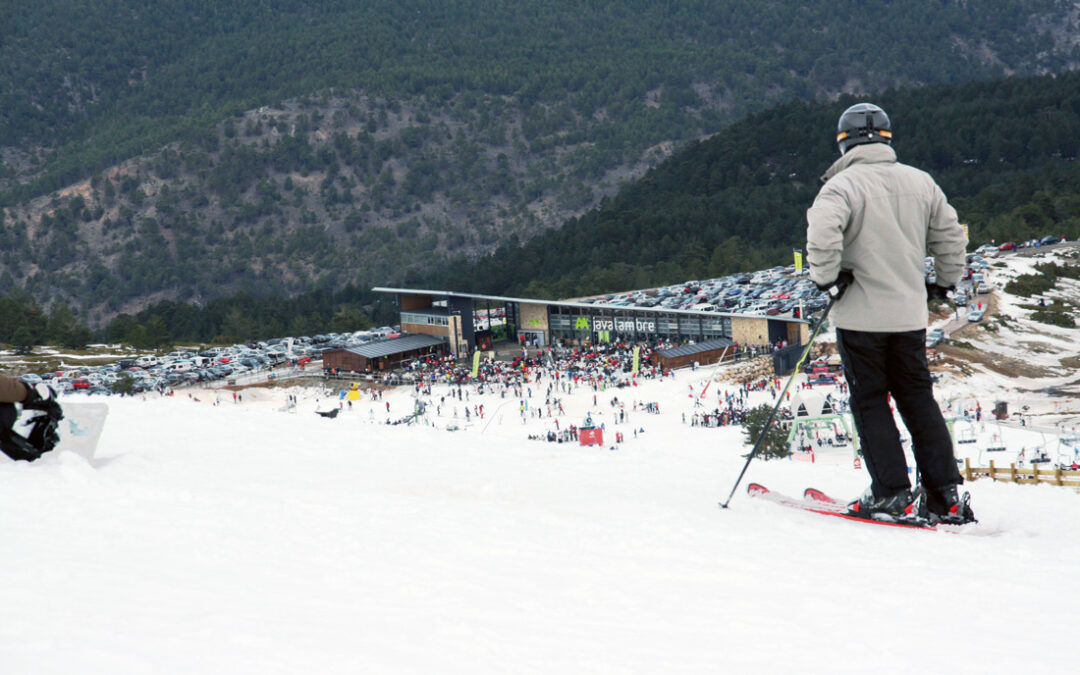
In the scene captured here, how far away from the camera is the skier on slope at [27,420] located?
6523mm

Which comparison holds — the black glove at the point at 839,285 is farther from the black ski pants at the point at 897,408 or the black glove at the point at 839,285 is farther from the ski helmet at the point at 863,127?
the ski helmet at the point at 863,127

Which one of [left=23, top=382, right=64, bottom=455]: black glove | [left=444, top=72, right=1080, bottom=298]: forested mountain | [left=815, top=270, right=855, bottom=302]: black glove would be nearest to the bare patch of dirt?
[left=815, top=270, right=855, bottom=302]: black glove

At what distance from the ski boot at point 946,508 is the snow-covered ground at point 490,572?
10 cm

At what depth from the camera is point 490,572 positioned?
424 cm

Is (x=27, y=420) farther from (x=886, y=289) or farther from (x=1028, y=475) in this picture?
(x=1028, y=475)

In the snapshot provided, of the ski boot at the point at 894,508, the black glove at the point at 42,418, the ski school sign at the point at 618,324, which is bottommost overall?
the ski school sign at the point at 618,324

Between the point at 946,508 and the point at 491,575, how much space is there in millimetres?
2908

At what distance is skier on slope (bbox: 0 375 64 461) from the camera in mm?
6523

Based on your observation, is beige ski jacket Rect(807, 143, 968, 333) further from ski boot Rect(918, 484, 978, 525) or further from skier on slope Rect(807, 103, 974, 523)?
ski boot Rect(918, 484, 978, 525)

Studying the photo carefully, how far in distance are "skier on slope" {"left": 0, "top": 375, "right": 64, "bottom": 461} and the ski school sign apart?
44.4 meters

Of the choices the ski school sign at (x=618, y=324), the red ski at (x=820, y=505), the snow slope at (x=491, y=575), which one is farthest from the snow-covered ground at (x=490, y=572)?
the ski school sign at (x=618, y=324)

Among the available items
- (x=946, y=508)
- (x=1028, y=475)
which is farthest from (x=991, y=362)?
(x=946, y=508)

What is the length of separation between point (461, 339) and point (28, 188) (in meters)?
141

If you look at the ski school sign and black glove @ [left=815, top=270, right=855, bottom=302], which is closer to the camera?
black glove @ [left=815, top=270, right=855, bottom=302]
